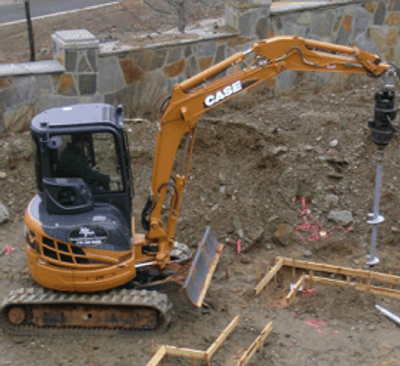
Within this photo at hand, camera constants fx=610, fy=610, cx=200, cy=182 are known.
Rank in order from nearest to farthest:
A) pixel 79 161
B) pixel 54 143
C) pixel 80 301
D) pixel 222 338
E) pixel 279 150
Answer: pixel 54 143, pixel 222 338, pixel 79 161, pixel 80 301, pixel 279 150

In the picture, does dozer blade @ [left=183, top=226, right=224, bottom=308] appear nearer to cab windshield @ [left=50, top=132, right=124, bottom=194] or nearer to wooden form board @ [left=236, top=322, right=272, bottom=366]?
wooden form board @ [left=236, top=322, right=272, bottom=366]

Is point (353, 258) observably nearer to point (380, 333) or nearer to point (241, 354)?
point (380, 333)

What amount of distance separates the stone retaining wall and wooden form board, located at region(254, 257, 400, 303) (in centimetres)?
482

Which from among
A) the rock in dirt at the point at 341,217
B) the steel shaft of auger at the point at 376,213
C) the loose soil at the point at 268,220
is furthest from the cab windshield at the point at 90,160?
the rock in dirt at the point at 341,217

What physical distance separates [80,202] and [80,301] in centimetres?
126

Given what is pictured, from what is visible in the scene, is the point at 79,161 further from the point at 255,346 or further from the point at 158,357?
the point at 255,346

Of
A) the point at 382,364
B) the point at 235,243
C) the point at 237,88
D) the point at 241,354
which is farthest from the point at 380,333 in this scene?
the point at 237,88

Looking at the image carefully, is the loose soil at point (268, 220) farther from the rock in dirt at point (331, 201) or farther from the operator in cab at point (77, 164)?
the operator in cab at point (77, 164)

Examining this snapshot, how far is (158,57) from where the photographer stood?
12133 millimetres

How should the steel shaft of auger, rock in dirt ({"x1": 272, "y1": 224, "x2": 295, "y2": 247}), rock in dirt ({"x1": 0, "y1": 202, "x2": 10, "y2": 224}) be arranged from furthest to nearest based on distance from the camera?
1. rock in dirt ({"x1": 0, "y1": 202, "x2": 10, "y2": 224})
2. rock in dirt ({"x1": 272, "y1": 224, "x2": 295, "y2": 247})
3. the steel shaft of auger

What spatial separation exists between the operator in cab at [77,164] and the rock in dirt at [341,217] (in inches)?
172

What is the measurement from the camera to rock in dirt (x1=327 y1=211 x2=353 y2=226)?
10.2m

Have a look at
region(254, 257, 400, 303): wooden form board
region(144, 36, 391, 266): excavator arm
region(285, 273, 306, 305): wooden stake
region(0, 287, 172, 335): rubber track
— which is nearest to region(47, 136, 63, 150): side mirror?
region(144, 36, 391, 266): excavator arm

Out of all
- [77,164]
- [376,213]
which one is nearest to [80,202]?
[77,164]
